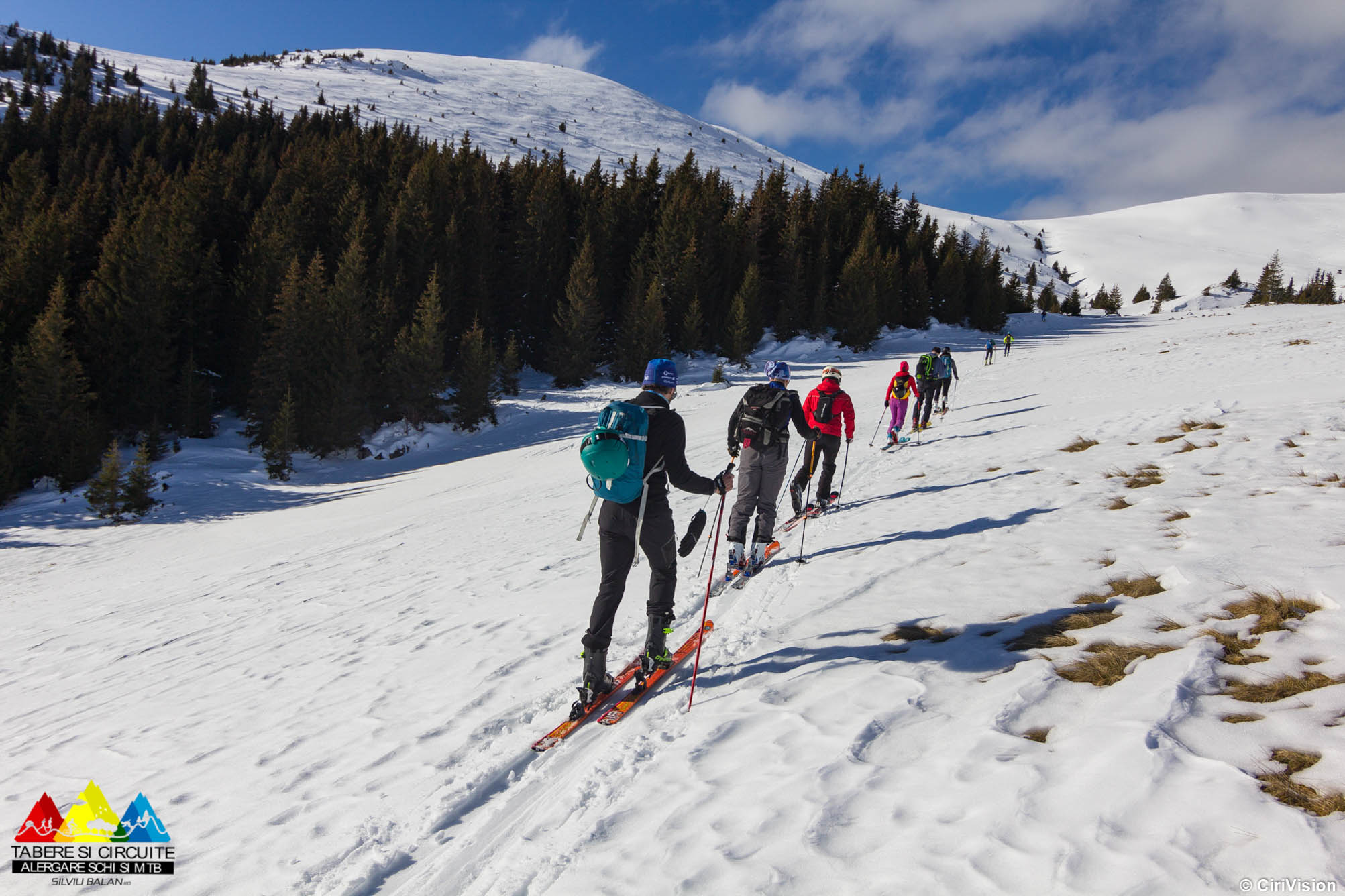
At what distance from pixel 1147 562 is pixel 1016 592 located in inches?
50.8

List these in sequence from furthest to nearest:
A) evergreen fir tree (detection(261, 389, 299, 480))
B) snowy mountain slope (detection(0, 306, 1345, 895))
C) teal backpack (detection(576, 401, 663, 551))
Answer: evergreen fir tree (detection(261, 389, 299, 480)) < teal backpack (detection(576, 401, 663, 551)) < snowy mountain slope (detection(0, 306, 1345, 895))

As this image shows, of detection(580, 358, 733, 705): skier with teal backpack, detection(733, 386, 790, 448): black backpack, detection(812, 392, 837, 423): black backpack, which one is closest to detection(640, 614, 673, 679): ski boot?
detection(580, 358, 733, 705): skier with teal backpack

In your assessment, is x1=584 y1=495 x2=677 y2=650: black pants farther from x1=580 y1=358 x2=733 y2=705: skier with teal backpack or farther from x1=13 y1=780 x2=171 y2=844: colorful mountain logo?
x1=13 y1=780 x2=171 y2=844: colorful mountain logo

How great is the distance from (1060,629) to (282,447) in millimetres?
28500

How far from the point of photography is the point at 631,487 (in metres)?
4.61

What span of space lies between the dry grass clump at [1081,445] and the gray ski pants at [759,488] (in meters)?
7.13

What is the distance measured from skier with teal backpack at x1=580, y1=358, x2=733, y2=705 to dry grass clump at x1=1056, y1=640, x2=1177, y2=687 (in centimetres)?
262

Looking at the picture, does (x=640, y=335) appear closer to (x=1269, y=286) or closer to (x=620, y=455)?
(x=620, y=455)

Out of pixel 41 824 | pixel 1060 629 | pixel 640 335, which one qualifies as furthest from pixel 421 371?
pixel 1060 629

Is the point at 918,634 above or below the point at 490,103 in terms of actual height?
below

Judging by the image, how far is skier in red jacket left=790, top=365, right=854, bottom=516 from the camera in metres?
9.04

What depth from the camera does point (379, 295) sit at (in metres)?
35.0

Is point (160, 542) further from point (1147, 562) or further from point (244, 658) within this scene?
point (1147, 562)

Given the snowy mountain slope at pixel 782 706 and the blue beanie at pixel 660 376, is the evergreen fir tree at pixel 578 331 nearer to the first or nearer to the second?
the snowy mountain slope at pixel 782 706
